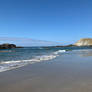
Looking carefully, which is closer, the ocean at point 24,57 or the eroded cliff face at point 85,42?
the ocean at point 24,57

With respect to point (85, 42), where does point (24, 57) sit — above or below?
below

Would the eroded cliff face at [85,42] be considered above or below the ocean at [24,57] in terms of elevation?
above

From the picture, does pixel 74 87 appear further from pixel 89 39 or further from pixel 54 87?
pixel 89 39

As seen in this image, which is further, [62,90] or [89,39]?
[89,39]

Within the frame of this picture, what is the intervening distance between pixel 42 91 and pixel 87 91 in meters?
1.49

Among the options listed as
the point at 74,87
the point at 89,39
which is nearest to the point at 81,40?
the point at 89,39

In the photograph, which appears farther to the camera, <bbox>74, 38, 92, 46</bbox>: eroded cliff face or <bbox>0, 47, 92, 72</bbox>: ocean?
<bbox>74, 38, 92, 46</bbox>: eroded cliff face

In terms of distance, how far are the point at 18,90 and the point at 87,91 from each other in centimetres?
235

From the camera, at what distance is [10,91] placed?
3656 millimetres

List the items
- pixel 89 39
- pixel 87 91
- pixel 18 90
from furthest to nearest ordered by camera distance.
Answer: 1. pixel 89 39
2. pixel 18 90
3. pixel 87 91

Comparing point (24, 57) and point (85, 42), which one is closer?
point (24, 57)

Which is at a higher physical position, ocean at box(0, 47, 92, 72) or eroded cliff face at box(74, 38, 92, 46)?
eroded cliff face at box(74, 38, 92, 46)

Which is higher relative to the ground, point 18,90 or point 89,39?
point 89,39

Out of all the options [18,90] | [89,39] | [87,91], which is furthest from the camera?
[89,39]
